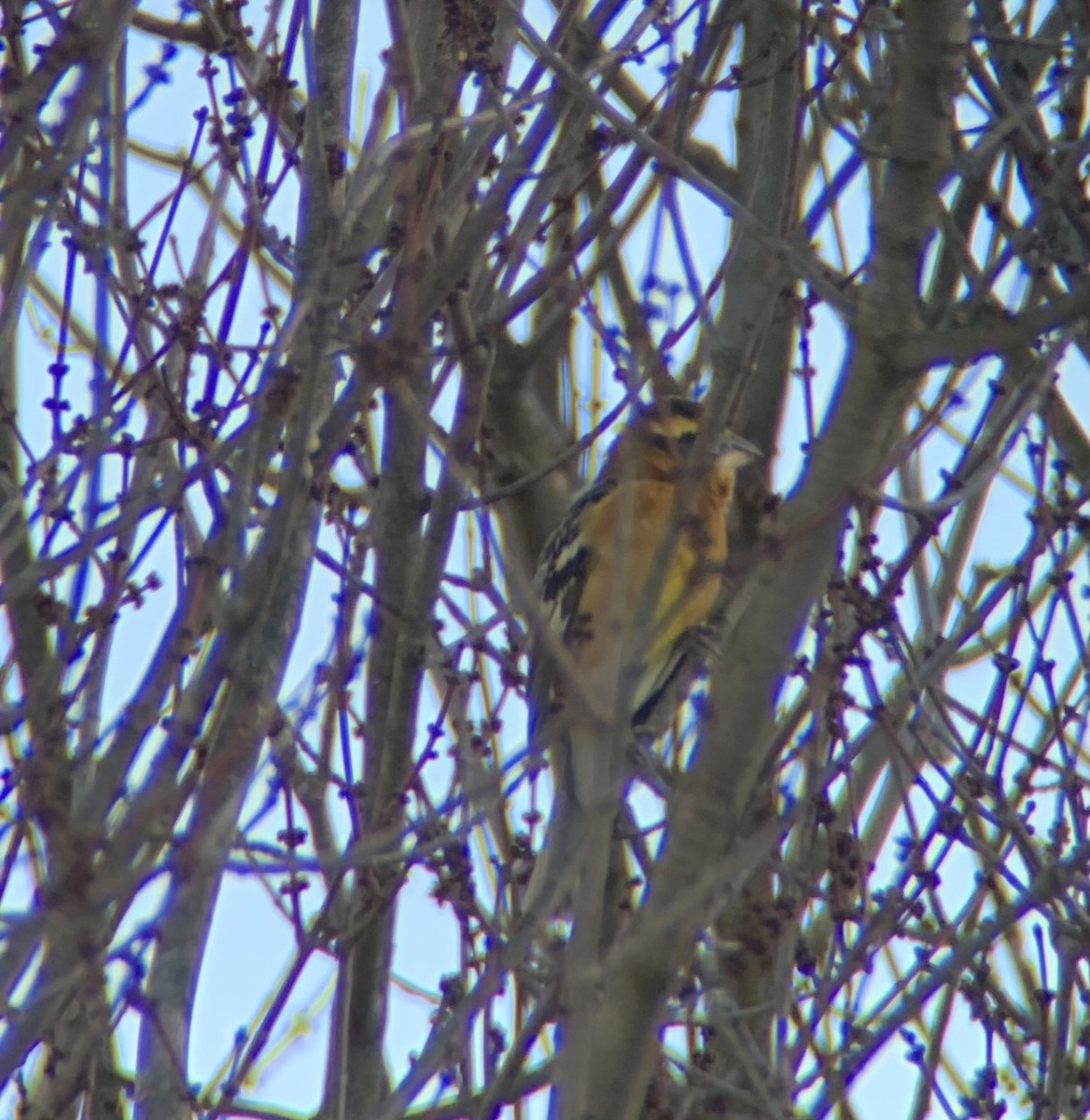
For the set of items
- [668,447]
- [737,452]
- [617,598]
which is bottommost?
[617,598]

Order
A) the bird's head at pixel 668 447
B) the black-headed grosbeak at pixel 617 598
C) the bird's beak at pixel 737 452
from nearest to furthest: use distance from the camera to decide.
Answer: the black-headed grosbeak at pixel 617 598 → the bird's head at pixel 668 447 → the bird's beak at pixel 737 452

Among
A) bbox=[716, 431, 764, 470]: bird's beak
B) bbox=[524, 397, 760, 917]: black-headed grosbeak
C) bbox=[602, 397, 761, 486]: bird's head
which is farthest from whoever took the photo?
bbox=[716, 431, 764, 470]: bird's beak

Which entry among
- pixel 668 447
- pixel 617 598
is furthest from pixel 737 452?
pixel 617 598

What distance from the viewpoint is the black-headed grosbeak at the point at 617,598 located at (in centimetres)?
319

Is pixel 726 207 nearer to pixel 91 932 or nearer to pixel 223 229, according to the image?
pixel 91 932

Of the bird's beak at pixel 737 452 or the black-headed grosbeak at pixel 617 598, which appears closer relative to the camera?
the black-headed grosbeak at pixel 617 598

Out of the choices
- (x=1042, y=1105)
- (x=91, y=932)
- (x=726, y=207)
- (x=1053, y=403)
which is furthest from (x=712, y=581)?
(x=91, y=932)

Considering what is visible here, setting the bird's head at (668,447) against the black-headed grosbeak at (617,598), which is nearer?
the black-headed grosbeak at (617,598)

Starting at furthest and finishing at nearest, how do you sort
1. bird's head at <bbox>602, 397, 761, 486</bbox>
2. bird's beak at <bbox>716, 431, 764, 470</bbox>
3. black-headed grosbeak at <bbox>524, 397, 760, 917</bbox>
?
bird's beak at <bbox>716, 431, 764, 470</bbox> < bird's head at <bbox>602, 397, 761, 486</bbox> < black-headed grosbeak at <bbox>524, 397, 760, 917</bbox>

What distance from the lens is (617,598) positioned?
332cm

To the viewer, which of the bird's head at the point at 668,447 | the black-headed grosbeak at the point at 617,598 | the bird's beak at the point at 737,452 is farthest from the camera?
the bird's beak at the point at 737,452

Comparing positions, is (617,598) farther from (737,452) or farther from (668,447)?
(737,452)

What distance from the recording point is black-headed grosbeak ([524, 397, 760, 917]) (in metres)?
3.19

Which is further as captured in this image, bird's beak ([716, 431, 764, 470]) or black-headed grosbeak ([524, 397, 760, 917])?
bird's beak ([716, 431, 764, 470])
